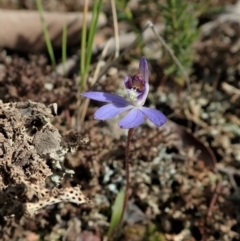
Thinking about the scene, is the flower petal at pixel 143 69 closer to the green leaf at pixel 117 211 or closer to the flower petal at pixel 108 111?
the flower petal at pixel 108 111

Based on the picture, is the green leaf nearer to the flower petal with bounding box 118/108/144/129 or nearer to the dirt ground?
the dirt ground

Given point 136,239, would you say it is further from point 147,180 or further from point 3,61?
point 3,61

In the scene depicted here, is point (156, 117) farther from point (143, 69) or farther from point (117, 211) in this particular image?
point (117, 211)

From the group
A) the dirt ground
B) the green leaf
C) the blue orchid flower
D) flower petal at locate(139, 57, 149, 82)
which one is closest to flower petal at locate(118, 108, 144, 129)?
the blue orchid flower

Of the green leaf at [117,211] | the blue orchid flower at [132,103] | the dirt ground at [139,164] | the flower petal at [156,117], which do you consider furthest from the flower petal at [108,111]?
the green leaf at [117,211]

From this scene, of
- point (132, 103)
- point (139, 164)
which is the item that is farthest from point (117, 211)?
point (132, 103)

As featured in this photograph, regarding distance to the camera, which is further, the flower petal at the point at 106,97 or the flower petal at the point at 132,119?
the flower petal at the point at 106,97

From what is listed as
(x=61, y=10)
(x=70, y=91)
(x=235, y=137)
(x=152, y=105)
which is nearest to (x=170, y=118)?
(x=152, y=105)
